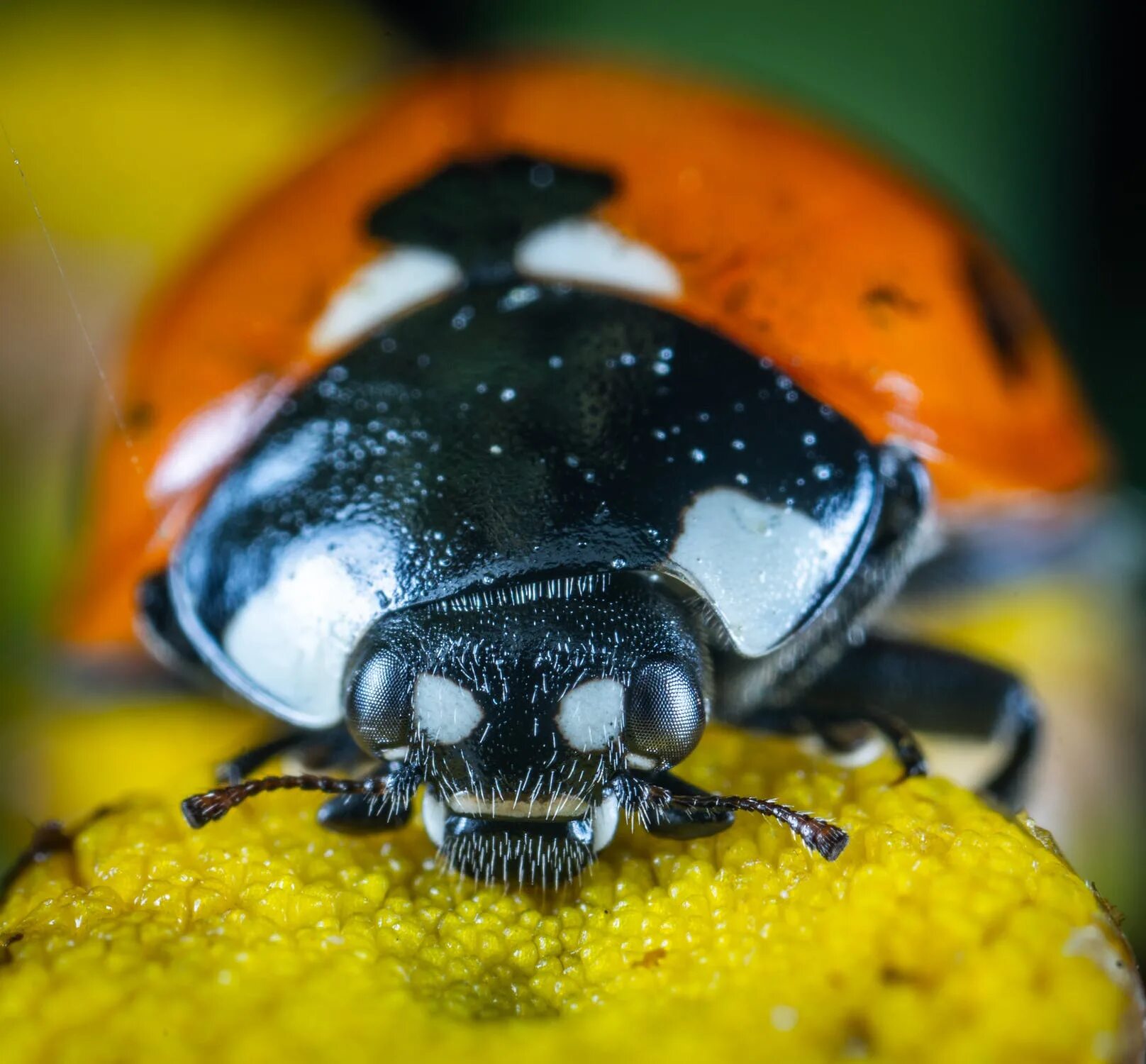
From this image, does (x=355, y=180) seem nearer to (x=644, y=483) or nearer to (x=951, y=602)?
(x=644, y=483)

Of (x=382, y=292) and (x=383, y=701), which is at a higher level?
(x=382, y=292)

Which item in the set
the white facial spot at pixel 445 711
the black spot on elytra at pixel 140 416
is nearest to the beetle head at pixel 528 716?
the white facial spot at pixel 445 711

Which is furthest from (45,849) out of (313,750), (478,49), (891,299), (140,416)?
(478,49)

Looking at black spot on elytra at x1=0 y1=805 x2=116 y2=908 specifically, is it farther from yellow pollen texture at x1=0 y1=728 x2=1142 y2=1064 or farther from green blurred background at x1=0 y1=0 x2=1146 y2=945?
green blurred background at x1=0 y1=0 x2=1146 y2=945

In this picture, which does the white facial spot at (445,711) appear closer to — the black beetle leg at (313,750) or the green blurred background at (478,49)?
the black beetle leg at (313,750)

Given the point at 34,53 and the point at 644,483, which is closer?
the point at 644,483

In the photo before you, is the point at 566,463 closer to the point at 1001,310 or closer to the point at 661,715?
the point at 661,715

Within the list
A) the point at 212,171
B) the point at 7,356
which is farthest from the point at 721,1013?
the point at 212,171
